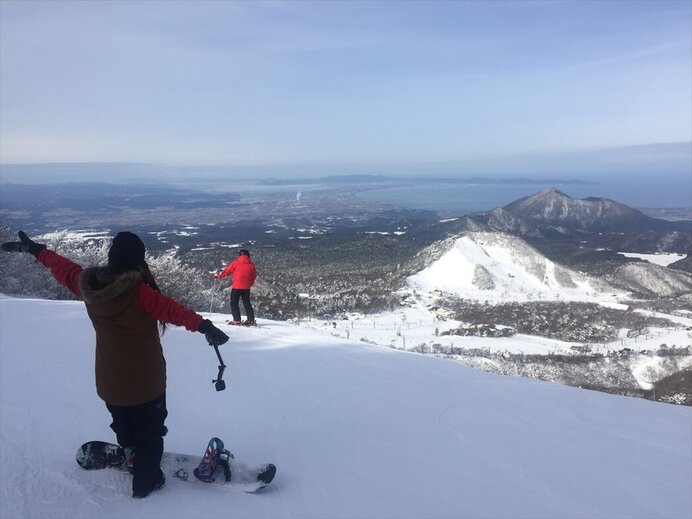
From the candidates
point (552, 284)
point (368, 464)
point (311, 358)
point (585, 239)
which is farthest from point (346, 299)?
point (585, 239)

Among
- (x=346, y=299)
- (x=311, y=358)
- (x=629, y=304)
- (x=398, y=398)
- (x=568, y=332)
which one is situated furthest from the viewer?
(x=629, y=304)

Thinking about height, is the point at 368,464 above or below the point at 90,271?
below

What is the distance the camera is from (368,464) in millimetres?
4199

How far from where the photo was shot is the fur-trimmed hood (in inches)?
115

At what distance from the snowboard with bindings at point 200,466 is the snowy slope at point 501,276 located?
153 ft

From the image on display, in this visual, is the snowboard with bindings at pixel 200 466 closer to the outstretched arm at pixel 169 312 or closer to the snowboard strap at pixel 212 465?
the snowboard strap at pixel 212 465

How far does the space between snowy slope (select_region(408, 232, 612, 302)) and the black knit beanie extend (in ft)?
155

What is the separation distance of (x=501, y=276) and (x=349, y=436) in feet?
175

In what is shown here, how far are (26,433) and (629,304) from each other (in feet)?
169

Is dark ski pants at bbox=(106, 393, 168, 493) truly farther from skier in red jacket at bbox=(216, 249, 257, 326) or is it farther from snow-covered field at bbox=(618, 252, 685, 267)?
snow-covered field at bbox=(618, 252, 685, 267)

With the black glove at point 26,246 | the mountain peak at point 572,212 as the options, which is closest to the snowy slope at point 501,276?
the black glove at point 26,246

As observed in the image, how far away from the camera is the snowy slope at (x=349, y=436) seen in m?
3.39

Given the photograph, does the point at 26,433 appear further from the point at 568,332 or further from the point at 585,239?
the point at 585,239

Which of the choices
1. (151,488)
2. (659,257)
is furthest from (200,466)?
(659,257)
